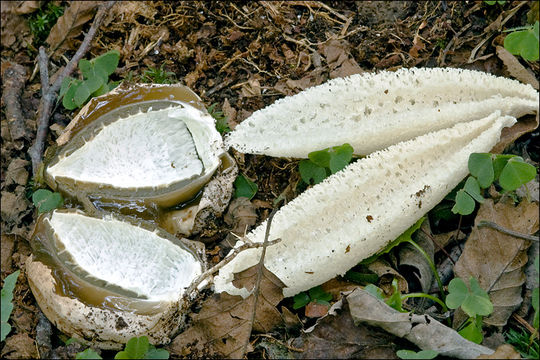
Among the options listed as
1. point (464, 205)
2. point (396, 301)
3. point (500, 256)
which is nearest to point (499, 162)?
point (464, 205)

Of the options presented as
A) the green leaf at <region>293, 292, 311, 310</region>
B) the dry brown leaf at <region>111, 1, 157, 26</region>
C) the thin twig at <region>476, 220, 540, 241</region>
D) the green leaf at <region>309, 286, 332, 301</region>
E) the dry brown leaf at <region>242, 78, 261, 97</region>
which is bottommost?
the green leaf at <region>293, 292, 311, 310</region>

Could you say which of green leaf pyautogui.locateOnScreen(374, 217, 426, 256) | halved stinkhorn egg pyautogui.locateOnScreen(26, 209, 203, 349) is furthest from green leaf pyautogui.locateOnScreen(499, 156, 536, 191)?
halved stinkhorn egg pyautogui.locateOnScreen(26, 209, 203, 349)

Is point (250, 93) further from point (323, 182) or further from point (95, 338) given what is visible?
point (95, 338)

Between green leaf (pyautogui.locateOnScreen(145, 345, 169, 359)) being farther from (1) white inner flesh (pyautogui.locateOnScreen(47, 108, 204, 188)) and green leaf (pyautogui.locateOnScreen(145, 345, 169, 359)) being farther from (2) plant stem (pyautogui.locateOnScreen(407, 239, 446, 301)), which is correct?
(2) plant stem (pyautogui.locateOnScreen(407, 239, 446, 301))

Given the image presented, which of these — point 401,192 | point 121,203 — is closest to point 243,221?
point 121,203

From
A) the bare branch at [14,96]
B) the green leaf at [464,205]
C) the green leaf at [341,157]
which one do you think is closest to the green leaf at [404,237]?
the green leaf at [464,205]

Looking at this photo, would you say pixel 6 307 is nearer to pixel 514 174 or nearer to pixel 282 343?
pixel 282 343
